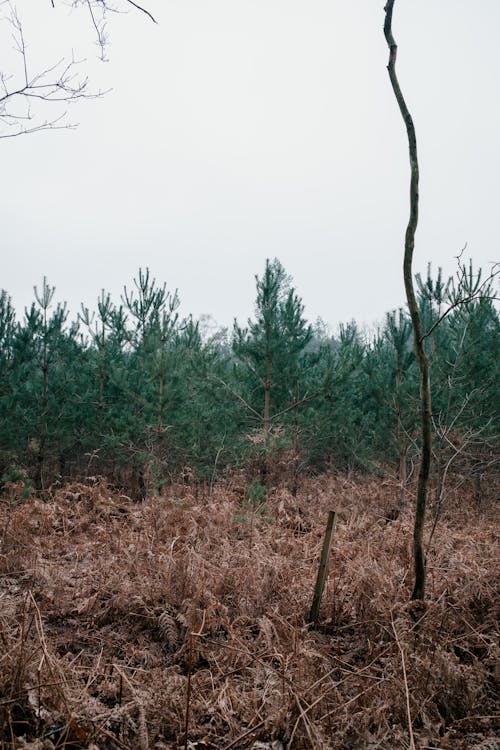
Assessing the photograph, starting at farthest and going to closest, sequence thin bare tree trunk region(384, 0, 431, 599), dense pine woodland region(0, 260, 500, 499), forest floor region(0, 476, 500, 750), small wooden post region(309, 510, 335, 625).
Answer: dense pine woodland region(0, 260, 500, 499) → small wooden post region(309, 510, 335, 625) → thin bare tree trunk region(384, 0, 431, 599) → forest floor region(0, 476, 500, 750)

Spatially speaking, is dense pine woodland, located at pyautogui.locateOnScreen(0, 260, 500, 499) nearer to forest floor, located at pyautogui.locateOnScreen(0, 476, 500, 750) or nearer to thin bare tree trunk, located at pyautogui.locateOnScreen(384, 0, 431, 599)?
forest floor, located at pyautogui.locateOnScreen(0, 476, 500, 750)

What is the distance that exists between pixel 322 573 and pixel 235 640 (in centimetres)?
86

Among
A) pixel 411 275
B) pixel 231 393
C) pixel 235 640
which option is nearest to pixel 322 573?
pixel 235 640

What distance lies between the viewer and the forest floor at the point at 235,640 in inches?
96.6

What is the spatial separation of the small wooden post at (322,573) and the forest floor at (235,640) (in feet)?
0.42

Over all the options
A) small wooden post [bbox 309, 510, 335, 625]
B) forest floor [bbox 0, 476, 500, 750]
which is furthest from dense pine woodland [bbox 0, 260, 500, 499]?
small wooden post [bbox 309, 510, 335, 625]

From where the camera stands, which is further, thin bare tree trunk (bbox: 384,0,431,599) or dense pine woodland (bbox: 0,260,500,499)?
dense pine woodland (bbox: 0,260,500,499)

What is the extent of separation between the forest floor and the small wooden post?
13cm

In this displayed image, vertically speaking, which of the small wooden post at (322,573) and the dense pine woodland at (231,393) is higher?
the dense pine woodland at (231,393)

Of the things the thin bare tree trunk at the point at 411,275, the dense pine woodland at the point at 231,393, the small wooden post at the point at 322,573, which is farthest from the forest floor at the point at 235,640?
the dense pine woodland at the point at 231,393

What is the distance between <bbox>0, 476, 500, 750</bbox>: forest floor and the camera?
2.45 meters

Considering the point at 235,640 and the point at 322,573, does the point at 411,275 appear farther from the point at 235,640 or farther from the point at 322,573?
the point at 235,640

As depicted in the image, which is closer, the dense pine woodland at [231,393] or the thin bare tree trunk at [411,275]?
the thin bare tree trunk at [411,275]

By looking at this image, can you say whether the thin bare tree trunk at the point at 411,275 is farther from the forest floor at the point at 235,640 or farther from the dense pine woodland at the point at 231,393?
the dense pine woodland at the point at 231,393
